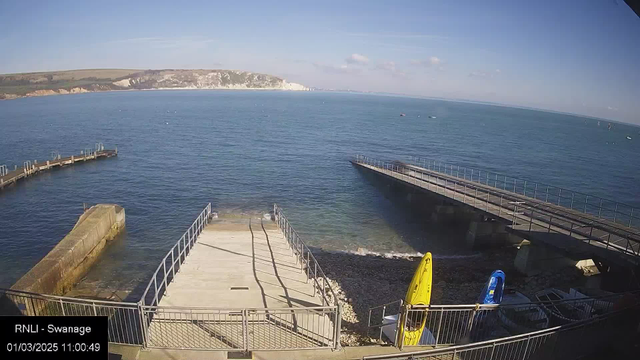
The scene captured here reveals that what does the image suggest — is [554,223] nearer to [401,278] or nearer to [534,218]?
[534,218]

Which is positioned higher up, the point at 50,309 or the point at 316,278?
the point at 316,278

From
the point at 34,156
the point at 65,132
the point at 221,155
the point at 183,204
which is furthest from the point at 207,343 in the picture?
the point at 65,132

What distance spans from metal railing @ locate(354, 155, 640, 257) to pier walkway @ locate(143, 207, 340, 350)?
1309cm

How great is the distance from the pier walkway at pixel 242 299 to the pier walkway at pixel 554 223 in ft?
40.4

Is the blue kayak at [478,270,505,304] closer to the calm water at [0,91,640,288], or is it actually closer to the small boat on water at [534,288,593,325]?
the small boat on water at [534,288,593,325]

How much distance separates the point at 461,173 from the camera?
50.8 metres

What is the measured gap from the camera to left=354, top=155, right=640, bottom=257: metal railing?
18.0m

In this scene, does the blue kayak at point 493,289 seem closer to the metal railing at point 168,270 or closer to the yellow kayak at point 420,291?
the yellow kayak at point 420,291

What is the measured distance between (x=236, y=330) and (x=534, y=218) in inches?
770

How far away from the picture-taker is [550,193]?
4297 centimetres

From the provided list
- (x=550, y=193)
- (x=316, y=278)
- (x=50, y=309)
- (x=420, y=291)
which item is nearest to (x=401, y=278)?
(x=316, y=278)

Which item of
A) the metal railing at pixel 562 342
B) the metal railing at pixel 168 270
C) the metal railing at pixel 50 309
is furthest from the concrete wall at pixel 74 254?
the metal railing at pixel 562 342

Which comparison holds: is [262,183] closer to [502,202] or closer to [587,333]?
[502,202]

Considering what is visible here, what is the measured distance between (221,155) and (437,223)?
39386 mm
